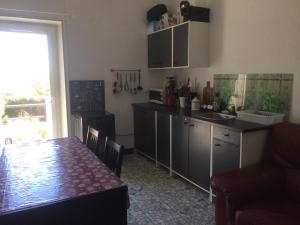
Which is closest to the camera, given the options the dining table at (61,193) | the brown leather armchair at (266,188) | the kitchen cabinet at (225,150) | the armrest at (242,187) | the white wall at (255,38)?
the dining table at (61,193)

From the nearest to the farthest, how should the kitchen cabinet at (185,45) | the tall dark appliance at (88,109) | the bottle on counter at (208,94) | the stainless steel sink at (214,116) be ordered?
the stainless steel sink at (214,116)
the kitchen cabinet at (185,45)
the bottle on counter at (208,94)
the tall dark appliance at (88,109)

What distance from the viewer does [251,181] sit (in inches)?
75.4

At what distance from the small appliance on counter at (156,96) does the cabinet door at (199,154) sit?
1.20 meters

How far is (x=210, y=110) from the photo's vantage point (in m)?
3.25

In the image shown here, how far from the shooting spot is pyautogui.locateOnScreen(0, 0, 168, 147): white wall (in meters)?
3.55

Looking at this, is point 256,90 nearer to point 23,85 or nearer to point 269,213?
point 269,213

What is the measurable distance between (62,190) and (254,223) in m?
1.17

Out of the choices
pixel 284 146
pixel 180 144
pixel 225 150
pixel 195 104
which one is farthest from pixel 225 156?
pixel 195 104

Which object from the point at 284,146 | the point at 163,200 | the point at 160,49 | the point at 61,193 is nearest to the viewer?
the point at 61,193

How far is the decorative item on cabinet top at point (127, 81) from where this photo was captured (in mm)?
4055

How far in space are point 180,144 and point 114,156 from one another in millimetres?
1343

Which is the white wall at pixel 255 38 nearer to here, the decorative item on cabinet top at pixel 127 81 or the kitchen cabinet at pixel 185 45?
the kitchen cabinet at pixel 185 45

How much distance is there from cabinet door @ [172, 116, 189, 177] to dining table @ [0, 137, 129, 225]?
138 centimetres

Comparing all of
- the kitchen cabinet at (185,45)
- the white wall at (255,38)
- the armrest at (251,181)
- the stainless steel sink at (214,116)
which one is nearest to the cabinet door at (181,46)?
the kitchen cabinet at (185,45)
